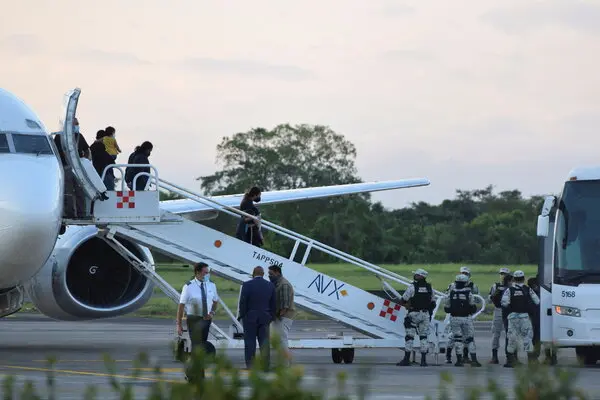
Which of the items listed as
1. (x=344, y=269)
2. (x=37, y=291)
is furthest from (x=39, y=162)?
(x=344, y=269)

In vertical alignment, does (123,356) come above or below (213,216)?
below

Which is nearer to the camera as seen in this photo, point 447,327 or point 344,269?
point 447,327

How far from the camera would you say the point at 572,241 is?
67.5 ft

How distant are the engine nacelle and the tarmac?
85 centimetres

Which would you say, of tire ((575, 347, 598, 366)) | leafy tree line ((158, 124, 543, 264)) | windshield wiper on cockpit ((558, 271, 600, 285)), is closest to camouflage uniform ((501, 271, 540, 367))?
windshield wiper on cockpit ((558, 271, 600, 285))

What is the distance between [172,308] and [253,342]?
28285 millimetres

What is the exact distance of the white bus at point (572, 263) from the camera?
19906mm

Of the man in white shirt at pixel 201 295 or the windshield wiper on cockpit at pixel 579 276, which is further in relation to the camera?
the windshield wiper on cockpit at pixel 579 276

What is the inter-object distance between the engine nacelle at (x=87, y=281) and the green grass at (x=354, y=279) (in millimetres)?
15048

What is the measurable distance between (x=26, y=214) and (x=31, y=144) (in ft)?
7.18

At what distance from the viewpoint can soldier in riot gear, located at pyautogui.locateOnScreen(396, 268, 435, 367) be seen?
68.7ft

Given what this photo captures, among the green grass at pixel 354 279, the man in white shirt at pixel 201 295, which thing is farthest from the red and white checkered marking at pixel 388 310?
the green grass at pixel 354 279

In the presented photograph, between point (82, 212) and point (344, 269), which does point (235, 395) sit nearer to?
point (82, 212)

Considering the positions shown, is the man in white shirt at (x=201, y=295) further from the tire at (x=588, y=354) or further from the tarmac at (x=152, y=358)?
the tire at (x=588, y=354)
